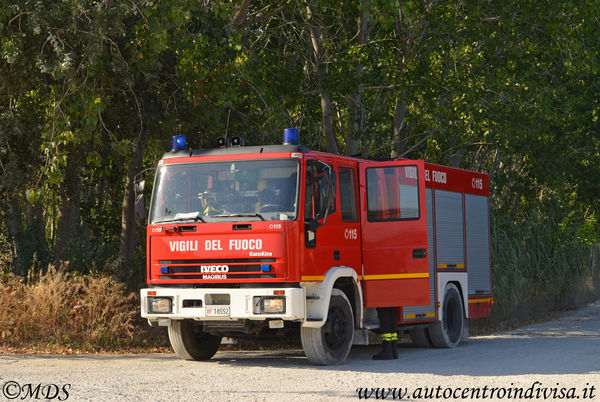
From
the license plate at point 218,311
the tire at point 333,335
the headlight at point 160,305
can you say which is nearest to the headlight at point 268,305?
the license plate at point 218,311

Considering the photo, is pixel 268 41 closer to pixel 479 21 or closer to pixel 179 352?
pixel 479 21

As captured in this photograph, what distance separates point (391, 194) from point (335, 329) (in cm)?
218

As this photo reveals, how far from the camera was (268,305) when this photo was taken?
13055 mm

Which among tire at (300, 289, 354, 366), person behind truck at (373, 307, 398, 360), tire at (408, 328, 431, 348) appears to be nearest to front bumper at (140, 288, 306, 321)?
tire at (300, 289, 354, 366)

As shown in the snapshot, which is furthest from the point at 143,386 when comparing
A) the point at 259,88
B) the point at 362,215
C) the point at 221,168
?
the point at 259,88

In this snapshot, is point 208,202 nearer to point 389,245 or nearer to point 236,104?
point 389,245

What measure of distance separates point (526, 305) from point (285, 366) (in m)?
10.9

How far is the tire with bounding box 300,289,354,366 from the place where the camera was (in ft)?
44.5

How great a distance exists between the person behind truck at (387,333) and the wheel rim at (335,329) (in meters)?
0.88

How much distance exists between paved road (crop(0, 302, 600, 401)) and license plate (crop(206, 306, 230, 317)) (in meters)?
0.74

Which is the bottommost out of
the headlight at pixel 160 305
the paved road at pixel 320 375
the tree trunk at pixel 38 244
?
the paved road at pixel 320 375

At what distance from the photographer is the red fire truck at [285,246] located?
13164 mm

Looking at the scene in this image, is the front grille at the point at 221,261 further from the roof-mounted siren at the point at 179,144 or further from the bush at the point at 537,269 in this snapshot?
the bush at the point at 537,269

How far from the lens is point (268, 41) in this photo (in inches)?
853
